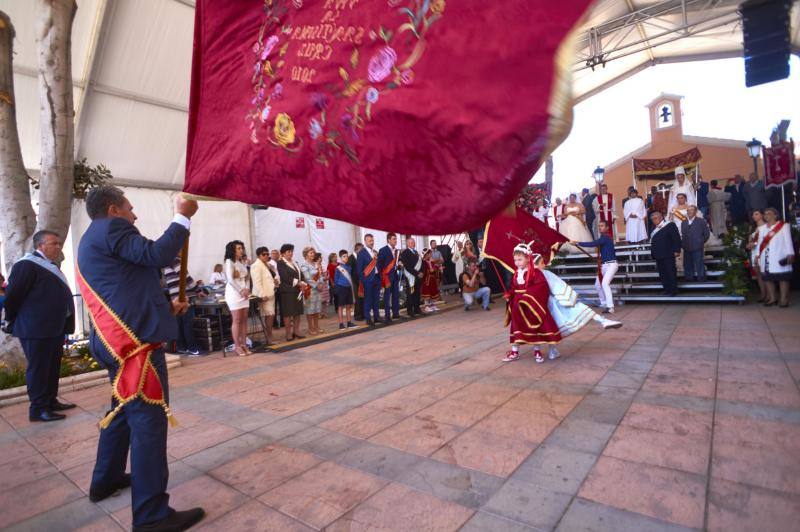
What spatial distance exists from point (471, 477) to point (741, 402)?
243 centimetres

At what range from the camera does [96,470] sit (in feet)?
8.25

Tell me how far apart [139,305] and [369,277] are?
7.01 m

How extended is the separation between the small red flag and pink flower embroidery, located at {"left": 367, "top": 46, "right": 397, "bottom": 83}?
13.5ft

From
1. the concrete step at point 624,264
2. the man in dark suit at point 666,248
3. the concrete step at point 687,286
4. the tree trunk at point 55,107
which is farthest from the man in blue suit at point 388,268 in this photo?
the tree trunk at point 55,107

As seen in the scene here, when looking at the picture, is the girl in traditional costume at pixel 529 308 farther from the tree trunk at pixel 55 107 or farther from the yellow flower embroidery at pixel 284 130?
the tree trunk at pixel 55 107

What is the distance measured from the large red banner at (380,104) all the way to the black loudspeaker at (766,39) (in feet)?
19.8

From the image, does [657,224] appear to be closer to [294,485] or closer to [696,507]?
[696,507]

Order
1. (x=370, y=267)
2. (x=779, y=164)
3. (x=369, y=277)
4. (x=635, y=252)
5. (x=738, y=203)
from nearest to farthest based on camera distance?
1. (x=370, y=267)
2. (x=369, y=277)
3. (x=779, y=164)
4. (x=635, y=252)
5. (x=738, y=203)

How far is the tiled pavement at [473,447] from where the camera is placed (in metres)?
2.19

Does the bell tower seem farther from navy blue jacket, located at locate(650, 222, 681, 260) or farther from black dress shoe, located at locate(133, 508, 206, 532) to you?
black dress shoe, located at locate(133, 508, 206, 532)

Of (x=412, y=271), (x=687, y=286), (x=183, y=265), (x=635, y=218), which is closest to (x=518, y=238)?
(x=183, y=265)

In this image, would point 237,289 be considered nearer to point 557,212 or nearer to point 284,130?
point 284,130

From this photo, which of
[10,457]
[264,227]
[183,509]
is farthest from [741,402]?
[264,227]

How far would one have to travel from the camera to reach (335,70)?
3.96ft
